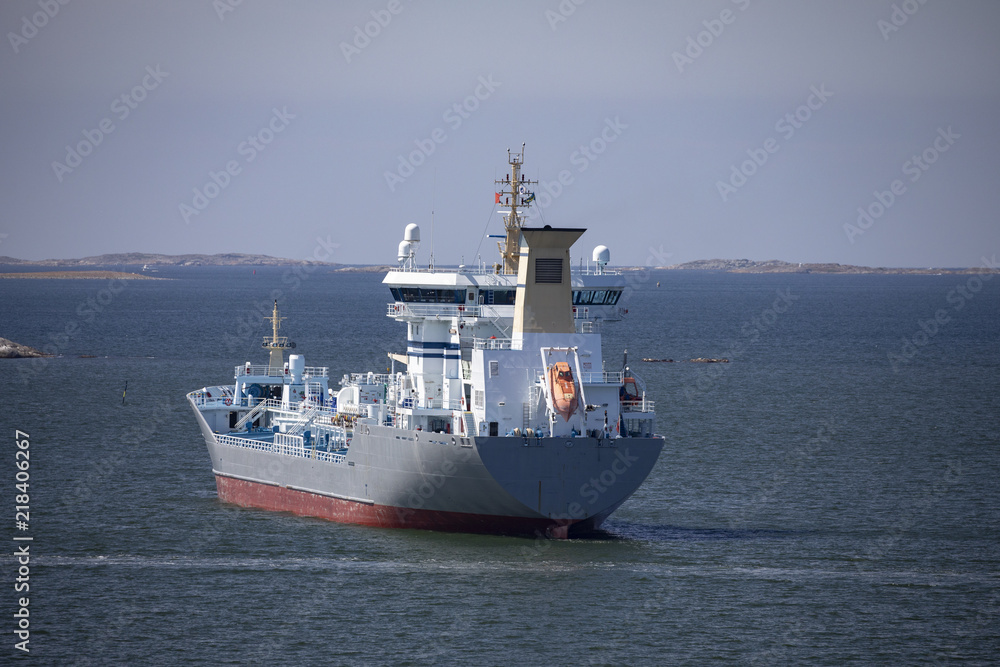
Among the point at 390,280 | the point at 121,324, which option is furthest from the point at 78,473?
the point at 121,324

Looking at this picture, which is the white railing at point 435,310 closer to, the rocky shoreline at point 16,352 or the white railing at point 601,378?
the white railing at point 601,378

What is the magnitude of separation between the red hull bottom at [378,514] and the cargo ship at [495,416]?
2.2 inches

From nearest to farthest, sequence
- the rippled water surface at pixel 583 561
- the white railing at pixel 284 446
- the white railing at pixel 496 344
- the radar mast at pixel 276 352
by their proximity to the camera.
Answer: the rippled water surface at pixel 583 561 → the white railing at pixel 496 344 → the white railing at pixel 284 446 → the radar mast at pixel 276 352

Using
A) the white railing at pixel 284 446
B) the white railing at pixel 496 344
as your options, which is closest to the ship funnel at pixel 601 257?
the white railing at pixel 496 344

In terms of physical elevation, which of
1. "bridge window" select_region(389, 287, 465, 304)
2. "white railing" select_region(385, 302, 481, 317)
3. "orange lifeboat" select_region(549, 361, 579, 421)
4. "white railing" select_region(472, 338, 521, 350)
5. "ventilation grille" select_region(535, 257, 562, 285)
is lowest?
"orange lifeboat" select_region(549, 361, 579, 421)

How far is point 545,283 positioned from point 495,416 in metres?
4.55

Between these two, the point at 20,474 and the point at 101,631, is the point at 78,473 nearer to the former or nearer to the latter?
the point at 20,474

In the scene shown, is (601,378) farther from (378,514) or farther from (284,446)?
(284,446)

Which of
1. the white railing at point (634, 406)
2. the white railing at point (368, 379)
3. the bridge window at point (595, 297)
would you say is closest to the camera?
the white railing at point (634, 406)

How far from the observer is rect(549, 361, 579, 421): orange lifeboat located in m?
37.1

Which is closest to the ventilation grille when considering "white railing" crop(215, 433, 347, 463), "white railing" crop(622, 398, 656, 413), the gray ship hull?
"white railing" crop(622, 398, 656, 413)

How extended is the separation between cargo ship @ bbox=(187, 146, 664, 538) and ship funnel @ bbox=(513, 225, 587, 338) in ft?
0.15

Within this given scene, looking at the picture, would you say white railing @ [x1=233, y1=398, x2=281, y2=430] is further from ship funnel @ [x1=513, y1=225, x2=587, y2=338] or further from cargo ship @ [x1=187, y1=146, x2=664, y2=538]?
ship funnel @ [x1=513, y1=225, x2=587, y2=338]

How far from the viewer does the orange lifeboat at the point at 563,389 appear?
3706 centimetres
